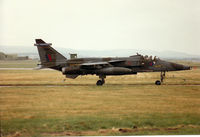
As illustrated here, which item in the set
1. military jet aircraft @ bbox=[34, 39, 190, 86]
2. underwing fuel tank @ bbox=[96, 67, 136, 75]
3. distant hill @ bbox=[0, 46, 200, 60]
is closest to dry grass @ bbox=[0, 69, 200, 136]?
distant hill @ bbox=[0, 46, 200, 60]

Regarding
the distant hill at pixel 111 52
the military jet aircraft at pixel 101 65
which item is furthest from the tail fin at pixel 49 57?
the distant hill at pixel 111 52

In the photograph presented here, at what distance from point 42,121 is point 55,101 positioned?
229 cm

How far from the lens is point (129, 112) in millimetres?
9859

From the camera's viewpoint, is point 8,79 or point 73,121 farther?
point 8,79

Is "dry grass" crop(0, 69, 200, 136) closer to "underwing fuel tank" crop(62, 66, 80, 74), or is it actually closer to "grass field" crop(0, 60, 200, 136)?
"grass field" crop(0, 60, 200, 136)

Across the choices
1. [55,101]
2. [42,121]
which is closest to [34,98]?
[55,101]

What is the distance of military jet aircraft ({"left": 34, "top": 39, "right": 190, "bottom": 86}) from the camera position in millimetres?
17188

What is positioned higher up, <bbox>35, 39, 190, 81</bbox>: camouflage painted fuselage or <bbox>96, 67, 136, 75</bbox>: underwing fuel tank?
<bbox>35, 39, 190, 81</bbox>: camouflage painted fuselage

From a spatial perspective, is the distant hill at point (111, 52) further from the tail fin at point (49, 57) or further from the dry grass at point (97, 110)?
the dry grass at point (97, 110)

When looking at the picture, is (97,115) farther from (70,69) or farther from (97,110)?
(70,69)

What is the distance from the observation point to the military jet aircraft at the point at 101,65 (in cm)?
1719

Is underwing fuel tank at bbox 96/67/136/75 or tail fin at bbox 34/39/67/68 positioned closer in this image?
tail fin at bbox 34/39/67/68

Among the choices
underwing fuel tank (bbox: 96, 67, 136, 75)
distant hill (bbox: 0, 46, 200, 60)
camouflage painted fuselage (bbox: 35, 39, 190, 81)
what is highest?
distant hill (bbox: 0, 46, 200, 60)

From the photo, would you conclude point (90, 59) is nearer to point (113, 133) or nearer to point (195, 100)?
point (195, 100)
